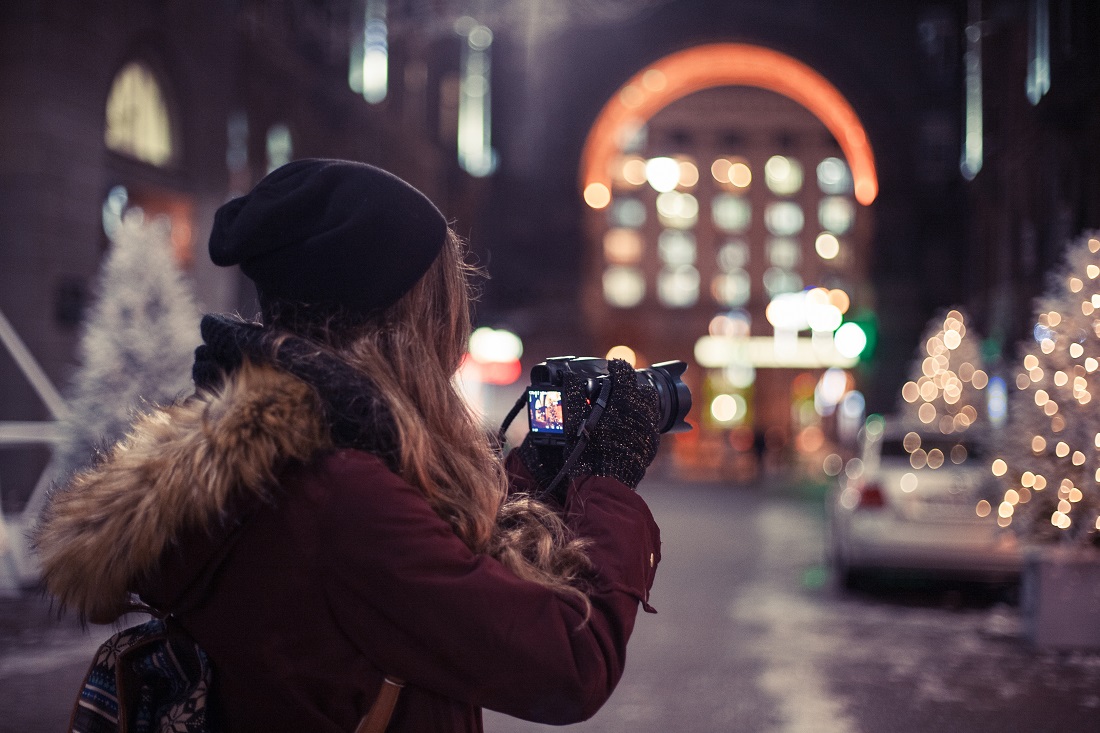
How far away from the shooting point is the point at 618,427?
177 cm

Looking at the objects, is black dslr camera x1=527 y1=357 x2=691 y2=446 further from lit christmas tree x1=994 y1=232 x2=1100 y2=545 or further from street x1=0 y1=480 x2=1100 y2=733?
lit christmas tree x1=994 y1=232 x2=1100 y2=545

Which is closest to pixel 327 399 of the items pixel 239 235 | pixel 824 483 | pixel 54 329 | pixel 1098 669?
pixel 239 235

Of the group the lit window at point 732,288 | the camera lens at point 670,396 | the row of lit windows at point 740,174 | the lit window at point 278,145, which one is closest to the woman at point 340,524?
the camera lens at point 670,396

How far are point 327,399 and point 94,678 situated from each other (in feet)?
1.85

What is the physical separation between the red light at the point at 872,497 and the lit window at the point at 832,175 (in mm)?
83510

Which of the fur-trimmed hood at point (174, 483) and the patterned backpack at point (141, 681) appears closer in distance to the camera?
the fur-trimmed hood at point (174, 483)

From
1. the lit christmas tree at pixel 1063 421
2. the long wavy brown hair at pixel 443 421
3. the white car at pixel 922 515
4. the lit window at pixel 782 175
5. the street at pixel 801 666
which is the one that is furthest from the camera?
the lit window at pixel 782 175

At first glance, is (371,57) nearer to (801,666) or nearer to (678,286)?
(801,666)

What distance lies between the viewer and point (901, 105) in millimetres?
35812

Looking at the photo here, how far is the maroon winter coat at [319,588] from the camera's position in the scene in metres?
1.46

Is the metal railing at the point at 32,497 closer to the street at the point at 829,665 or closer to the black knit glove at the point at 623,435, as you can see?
the street at the point at 829,665

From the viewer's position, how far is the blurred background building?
13.9 metres

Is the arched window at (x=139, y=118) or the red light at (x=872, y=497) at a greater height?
the arched window at (x=139, y=118)

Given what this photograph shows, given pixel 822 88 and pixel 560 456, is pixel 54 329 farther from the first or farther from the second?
pixel 822 88
